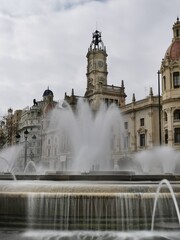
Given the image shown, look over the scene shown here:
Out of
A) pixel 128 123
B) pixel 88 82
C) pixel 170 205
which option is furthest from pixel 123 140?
pixel 170 205

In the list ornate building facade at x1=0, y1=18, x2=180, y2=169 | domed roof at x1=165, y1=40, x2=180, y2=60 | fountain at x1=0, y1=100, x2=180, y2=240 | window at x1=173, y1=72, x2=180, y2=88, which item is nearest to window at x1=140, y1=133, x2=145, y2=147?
ornate building facade at x1=0, y1=18, x2=180, y2=169

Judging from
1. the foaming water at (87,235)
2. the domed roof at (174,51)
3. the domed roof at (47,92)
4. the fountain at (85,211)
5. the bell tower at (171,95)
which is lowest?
the foaming water at (87,235)

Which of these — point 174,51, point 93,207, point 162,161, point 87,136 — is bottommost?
point 93,207

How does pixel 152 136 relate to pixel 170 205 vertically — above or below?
above

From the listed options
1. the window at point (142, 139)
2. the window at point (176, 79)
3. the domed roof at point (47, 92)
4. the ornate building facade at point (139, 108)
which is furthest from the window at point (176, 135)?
the domed roof at point (47, 92)

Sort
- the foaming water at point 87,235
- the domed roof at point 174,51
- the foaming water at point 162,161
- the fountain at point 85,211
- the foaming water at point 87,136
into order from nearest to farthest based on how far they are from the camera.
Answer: the foaming water at point 87,235, the fountain at point 85,211, the foaming water at point 87,136, the foaming water at point 162,161, the domed roof at point 174,51

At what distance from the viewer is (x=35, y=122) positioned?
319ft

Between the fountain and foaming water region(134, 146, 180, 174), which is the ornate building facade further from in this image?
the fountain

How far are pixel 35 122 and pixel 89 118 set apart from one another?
2454 inches

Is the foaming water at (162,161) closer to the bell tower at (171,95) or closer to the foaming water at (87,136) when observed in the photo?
the bell tower at (171,95)

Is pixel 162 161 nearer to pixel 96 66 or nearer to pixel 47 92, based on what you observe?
pixel 96 66

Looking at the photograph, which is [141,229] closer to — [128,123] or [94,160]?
[94,160]

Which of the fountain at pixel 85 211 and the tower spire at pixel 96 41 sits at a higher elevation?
the tower spire at pixel 96 41

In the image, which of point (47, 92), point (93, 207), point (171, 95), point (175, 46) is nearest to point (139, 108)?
point (171, 95)
